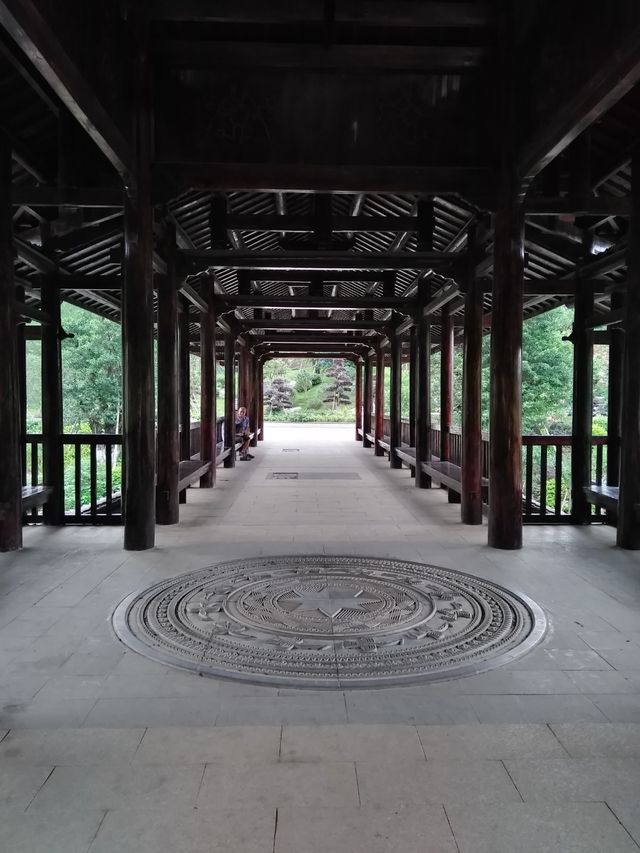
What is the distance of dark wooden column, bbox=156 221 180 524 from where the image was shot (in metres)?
7.38

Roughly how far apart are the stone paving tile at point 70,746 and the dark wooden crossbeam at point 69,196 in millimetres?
4720

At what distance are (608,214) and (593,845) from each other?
5572 millimetres

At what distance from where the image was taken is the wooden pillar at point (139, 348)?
5758 mm

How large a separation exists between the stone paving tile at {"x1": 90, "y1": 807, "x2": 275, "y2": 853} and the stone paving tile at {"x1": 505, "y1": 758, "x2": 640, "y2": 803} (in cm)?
94

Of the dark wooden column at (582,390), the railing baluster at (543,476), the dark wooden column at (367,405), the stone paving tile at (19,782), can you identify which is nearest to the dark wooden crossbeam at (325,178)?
the dark wooden column at (582,390)

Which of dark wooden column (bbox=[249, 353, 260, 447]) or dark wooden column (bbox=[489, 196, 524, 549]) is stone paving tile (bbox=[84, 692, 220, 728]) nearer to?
dark wooden column (bbox=[489, 196, 524, 549])

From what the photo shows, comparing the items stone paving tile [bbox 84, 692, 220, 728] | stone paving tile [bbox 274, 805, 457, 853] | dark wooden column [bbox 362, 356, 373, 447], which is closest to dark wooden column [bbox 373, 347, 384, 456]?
dark wooden column [bbox 362, 356, 373, 447]

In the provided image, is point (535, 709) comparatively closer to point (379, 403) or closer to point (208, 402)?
point (208, 402)

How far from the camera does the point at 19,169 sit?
6535 millimetres

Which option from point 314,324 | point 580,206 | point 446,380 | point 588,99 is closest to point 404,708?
point 588,99

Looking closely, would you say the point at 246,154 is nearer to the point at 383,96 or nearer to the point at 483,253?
the point at 383,96

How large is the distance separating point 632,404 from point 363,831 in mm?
5128

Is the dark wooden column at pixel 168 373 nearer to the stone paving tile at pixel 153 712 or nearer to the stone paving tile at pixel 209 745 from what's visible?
the stone paving tile at pixel 153 712

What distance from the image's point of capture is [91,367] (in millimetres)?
22016
